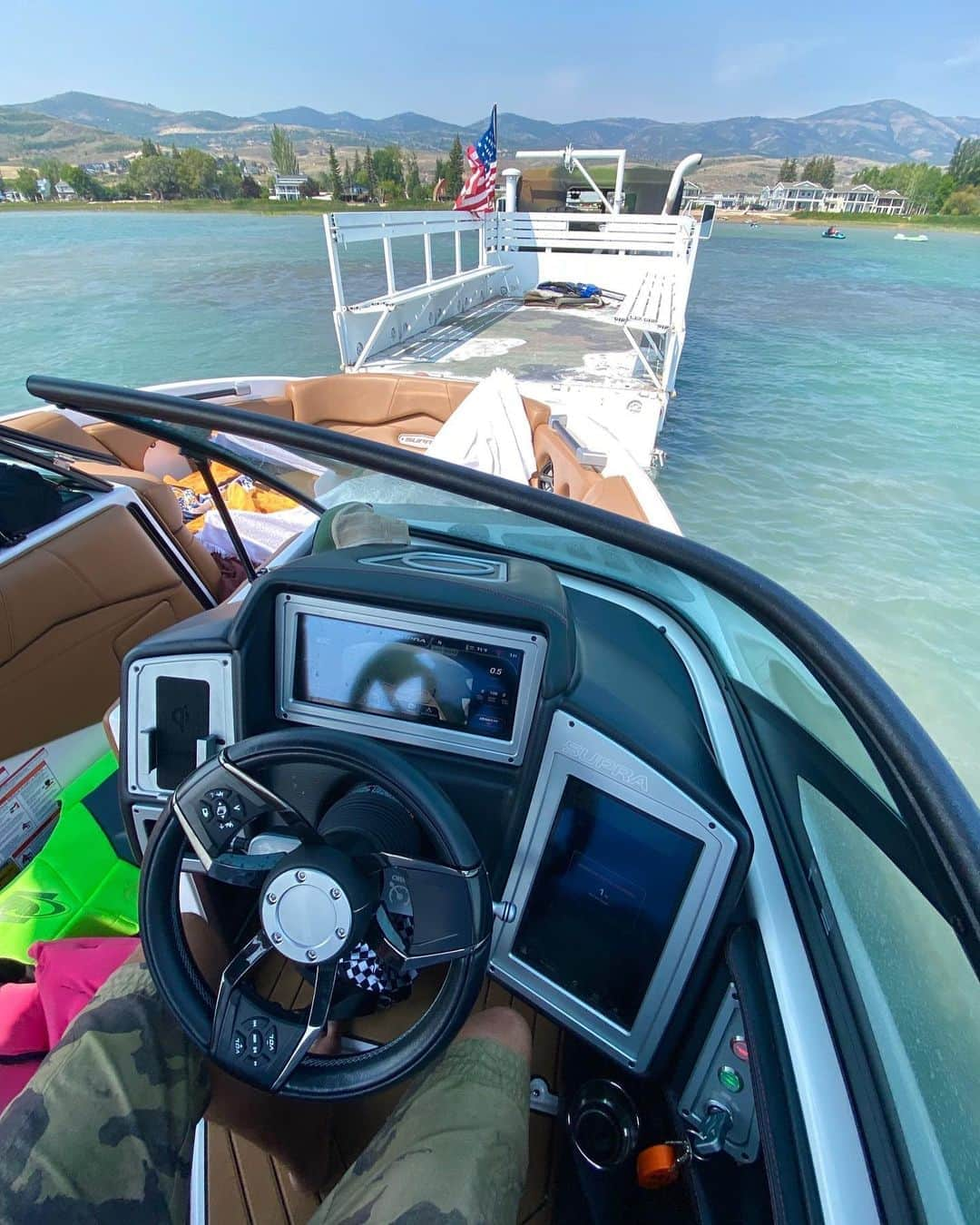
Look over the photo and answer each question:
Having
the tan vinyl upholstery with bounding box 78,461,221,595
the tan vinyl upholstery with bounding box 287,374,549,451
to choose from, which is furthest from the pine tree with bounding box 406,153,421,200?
the tan vinyl upholstery with bounding box 78,461,221,595

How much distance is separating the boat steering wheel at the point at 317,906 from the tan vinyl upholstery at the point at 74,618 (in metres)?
1.57

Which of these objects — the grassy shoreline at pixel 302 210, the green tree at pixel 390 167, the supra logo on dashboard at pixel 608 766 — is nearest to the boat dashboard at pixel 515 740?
the supra logo on dashboard at pixel 608 766

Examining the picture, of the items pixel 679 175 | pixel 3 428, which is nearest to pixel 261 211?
pixel 679 175

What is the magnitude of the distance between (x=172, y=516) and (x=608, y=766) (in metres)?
2.35

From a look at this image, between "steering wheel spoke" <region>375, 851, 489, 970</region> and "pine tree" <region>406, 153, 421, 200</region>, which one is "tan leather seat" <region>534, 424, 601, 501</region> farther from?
"pine tree" <region>406, 153, 421, 200</region>

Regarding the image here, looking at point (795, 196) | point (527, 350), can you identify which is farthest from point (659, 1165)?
point (795, 196)

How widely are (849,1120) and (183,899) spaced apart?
1.24 meters

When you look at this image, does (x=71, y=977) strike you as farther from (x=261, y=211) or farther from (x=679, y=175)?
(x=261, y=211)

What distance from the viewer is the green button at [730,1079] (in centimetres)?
101

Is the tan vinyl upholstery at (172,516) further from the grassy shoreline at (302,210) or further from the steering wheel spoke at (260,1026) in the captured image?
the grassy shoreline at (302,210)

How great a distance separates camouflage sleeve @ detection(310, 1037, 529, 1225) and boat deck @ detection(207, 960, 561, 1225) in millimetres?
280

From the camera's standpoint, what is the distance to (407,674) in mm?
1127

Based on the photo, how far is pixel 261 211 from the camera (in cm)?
4859

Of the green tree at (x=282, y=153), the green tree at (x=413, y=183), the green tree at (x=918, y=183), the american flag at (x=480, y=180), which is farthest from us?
the green tree at (x=282, y=153)
